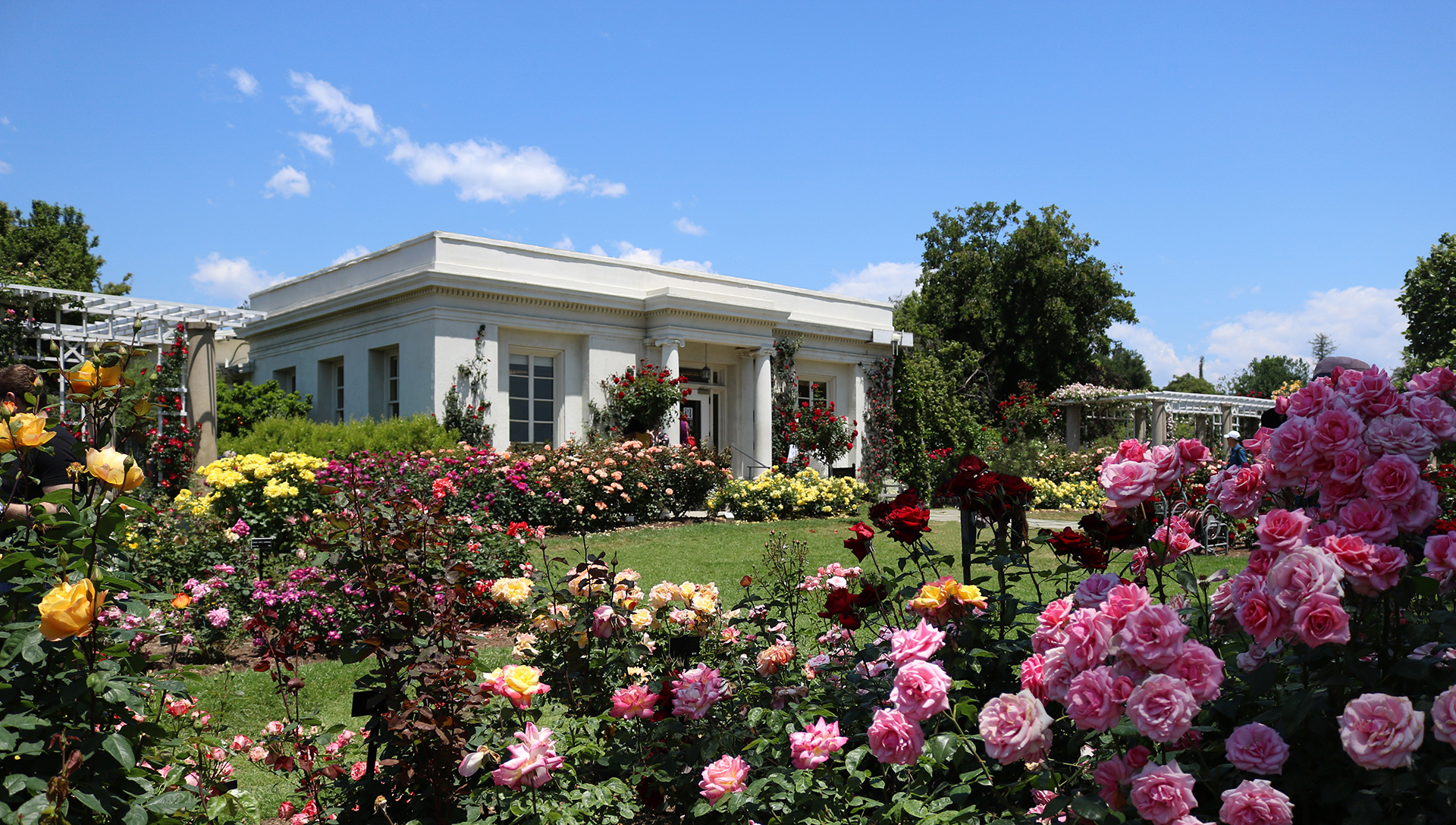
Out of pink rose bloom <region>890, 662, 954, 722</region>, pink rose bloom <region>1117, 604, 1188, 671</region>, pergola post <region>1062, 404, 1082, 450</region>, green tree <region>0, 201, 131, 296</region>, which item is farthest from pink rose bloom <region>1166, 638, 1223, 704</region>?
green tree <region>0, 201, 131, 296</region>

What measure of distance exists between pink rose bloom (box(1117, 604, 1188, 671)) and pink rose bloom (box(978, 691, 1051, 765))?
0.21m

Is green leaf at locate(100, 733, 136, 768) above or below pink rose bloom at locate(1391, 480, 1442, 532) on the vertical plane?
below

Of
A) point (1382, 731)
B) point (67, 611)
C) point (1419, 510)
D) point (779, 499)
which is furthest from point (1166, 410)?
point (67, 611)

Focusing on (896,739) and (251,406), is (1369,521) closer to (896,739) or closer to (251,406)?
(896,739)

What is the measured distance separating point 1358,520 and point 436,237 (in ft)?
47.0

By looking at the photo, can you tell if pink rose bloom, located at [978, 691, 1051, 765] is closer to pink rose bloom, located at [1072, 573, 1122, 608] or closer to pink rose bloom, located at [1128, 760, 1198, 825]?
pink rose bloom, located at [1128, 760, 1198, 825]

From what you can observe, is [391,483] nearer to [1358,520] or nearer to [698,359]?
[1358,520]

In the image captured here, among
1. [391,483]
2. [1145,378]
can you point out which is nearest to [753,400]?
[391,483]

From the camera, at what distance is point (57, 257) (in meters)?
30.1

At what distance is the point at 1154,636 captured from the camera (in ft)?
5.21

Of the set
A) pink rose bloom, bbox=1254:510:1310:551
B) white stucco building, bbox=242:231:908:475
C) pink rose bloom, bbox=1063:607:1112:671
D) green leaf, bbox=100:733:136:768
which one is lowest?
green leaf, bbox=100:733:136:768

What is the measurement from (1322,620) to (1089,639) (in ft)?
1.33

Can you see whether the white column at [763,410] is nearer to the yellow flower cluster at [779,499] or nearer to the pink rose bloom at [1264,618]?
the yellow flower cluster at [779,499]

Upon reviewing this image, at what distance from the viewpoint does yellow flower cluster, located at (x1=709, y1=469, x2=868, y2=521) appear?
585 inches
